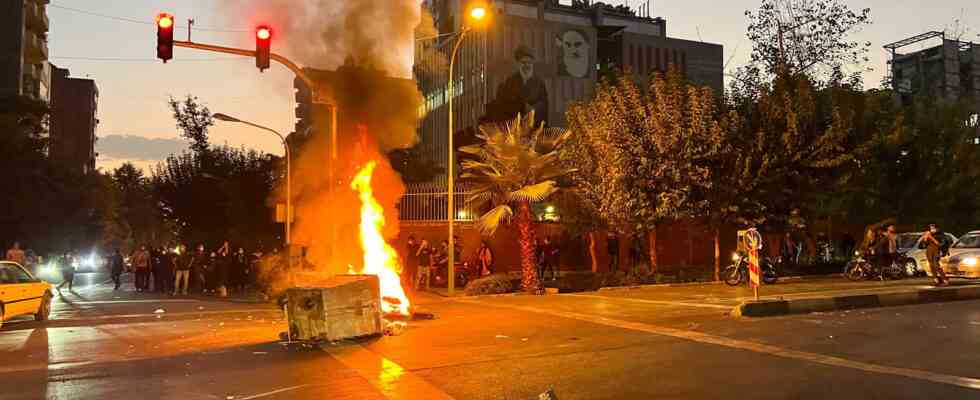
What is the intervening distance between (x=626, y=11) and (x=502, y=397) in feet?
238

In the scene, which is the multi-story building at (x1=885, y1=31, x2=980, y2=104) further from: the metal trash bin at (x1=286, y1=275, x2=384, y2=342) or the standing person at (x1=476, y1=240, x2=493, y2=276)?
the metal trash bin at (x1=286, y1=275, x2=384, y2=342)

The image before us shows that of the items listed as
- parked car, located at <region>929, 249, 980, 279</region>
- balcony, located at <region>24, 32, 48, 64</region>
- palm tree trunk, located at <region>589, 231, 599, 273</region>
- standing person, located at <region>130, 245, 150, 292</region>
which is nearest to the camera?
parked car, located at <region>929, 249, 980, 279</region>

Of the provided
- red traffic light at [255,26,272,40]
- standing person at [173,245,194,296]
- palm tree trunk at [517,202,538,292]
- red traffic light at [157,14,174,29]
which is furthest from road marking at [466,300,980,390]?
standing person at [173,245,194,296]

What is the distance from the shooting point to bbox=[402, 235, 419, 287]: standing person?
22.5 meters

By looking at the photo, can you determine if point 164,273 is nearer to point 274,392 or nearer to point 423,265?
point 423,265

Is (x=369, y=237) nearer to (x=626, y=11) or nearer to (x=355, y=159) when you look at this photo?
(x=355, y=159)

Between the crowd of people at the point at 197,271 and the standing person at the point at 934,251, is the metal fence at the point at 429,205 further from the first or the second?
the standing person at the point at 934,251

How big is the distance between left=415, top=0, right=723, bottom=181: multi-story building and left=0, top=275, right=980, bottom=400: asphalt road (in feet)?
139

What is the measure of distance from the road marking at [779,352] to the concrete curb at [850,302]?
92.0 inches

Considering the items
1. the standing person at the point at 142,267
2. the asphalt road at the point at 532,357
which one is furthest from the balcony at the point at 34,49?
the asphalt road at the point at 532,357

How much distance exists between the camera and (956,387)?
22.8ft

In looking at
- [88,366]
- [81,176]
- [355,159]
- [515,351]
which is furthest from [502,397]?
[81,176]

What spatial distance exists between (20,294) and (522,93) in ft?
153

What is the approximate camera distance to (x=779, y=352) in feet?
30.0
